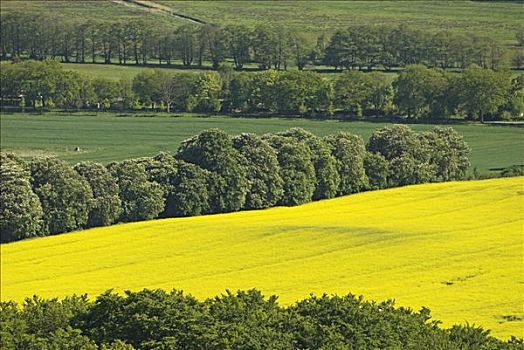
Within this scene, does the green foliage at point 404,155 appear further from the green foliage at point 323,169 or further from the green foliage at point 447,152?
the green foliage at point 323,169

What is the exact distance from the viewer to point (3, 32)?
349 feet

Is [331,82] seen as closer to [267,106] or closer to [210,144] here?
[267,106]

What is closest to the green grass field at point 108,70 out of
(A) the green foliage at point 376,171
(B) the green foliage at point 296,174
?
(B) the green foliage at point 296,174

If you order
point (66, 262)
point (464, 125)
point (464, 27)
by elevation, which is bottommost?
point (66, 262)

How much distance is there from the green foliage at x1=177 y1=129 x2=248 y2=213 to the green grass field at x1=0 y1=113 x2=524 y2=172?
686cm

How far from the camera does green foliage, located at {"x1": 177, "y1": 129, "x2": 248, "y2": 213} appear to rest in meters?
52.2

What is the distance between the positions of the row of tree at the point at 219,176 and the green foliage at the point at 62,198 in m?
0.04

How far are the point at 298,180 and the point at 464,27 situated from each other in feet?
31.5

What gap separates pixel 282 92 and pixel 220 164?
59.3ft

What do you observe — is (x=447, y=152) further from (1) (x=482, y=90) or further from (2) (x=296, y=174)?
(2) (x=296, y=174)

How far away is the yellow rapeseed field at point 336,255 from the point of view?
112ft

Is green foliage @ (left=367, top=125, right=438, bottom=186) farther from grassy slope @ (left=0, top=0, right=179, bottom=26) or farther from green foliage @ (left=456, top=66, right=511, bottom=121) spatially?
grassy slope @ (left=0, top=0, right=179, bottom=26)

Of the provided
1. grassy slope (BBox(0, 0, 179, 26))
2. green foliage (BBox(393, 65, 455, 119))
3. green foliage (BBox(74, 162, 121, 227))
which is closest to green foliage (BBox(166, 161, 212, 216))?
green foliage (BBox(74, 162, 121, 227))

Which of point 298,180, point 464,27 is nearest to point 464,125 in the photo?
point 464,27
